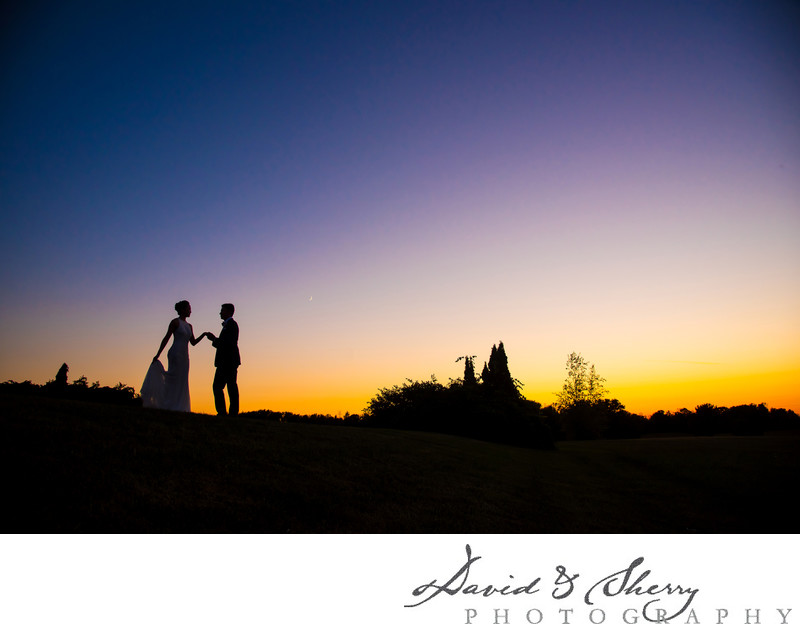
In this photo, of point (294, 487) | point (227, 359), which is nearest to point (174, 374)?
point (227, 359)

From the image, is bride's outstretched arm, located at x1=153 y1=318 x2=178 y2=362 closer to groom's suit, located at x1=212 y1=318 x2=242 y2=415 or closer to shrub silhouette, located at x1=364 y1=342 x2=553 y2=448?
groom's suit, located at x1=212 y1=318 x2=242 y2=415

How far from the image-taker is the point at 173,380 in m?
14.9

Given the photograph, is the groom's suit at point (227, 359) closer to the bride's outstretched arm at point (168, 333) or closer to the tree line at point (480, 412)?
the bride's outstretched arm at point (168, 333)

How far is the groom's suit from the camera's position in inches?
602

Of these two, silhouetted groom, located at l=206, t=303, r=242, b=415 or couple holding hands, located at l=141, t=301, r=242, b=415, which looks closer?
couple holding hands, located at l=141, t=301, r=242, b=415

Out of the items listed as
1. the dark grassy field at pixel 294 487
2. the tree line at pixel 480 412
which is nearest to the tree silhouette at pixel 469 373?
the tree line at pixel 480 412

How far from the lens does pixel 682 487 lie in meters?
18.8

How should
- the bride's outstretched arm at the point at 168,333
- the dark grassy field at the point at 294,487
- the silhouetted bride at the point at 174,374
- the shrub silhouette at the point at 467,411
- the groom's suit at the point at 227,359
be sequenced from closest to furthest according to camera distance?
the dark grassy field at the point at 294,487 < the bride's outstretched arm at the point at 168,333 < the silhouetted bride at the point at 174,374 < the groom's suit at the point at 227,359 < the shrub silhouette at the point at 467,411

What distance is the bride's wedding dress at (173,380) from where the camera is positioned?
14492 millimetres

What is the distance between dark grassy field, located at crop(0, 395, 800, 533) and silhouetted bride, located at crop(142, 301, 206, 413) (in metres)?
1.28

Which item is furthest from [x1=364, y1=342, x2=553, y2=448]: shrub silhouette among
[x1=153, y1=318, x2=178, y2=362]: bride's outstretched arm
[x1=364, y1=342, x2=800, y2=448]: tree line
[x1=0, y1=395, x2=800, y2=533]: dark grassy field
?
[x1=153, y1=318, x2=178, y2=362]: bride's outstretched arm

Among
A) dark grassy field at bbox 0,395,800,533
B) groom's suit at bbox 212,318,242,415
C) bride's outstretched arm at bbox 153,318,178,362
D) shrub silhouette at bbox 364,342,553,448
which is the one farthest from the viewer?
shrub silhouette at bbox 364,342,553,448
